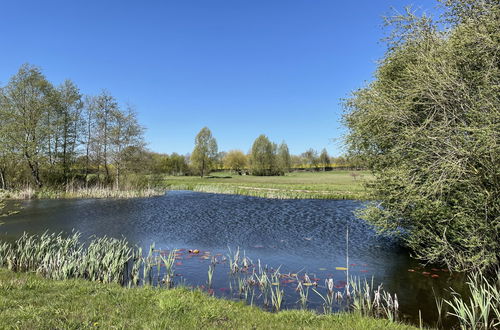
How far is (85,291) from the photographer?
22.7 feet

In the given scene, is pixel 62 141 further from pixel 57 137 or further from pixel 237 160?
pixel 237 160

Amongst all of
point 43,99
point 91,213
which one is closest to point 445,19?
point 91,213

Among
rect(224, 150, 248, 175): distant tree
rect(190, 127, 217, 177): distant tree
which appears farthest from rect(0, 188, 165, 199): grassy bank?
rect(224, 150, 248, 175): distant tree

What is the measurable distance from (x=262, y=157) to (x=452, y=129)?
7720 centimetres

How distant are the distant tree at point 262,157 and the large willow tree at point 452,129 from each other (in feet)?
243

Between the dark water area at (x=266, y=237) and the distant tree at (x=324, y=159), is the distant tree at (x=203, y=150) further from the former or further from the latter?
the distant tree at (x=324, y=159)

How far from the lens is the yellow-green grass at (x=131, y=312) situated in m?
5.12

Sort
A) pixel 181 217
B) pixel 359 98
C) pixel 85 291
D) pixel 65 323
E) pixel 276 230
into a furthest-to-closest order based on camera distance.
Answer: pixel 181 217, pixel 276 230, pixel 359 98, pixel 85 291, pixel 65 323

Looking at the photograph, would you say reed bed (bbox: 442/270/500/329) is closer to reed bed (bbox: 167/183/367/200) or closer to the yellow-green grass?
the yellow-green grass

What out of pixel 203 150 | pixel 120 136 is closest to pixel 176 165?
pixel 203 150

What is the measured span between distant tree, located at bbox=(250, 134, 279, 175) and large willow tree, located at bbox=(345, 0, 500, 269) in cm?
7392

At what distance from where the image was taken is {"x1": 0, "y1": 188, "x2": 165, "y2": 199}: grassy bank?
103 ft

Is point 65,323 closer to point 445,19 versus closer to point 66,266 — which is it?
point 66,266

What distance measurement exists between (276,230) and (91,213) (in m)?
15.2
